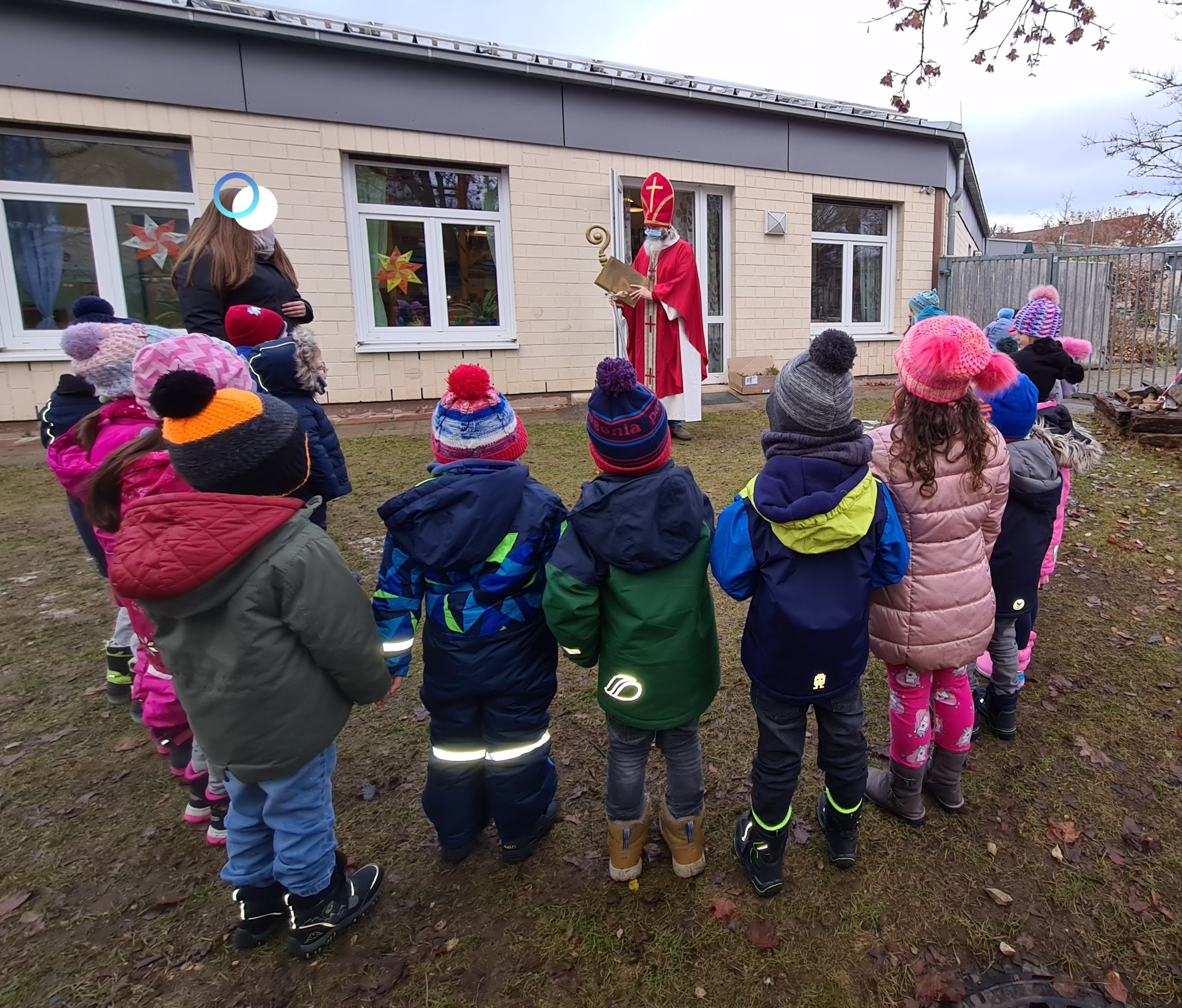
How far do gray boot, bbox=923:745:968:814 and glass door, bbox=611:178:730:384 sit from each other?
27.0 ft

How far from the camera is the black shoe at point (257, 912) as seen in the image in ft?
6.70

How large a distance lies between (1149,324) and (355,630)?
13.5m

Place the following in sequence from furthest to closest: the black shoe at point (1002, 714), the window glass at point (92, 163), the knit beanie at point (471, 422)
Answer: the window glass at point (92, 163)
the black shoe at point (1002, 714)
the knit beanie at point (471, 422)

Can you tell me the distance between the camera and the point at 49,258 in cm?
776

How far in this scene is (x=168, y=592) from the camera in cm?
165

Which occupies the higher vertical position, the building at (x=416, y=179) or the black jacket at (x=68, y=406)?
the building at (x=416, y=179)

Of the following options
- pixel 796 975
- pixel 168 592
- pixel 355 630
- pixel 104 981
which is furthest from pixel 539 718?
pixel 104 981

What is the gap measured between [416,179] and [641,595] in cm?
859

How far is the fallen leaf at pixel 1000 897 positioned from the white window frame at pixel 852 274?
10.5 m

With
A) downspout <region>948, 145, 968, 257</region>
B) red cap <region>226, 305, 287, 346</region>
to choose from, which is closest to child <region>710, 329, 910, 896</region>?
red cap <region>226, 305, 287, 346</region>

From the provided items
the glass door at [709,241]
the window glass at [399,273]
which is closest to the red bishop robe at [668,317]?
the glass door at [709,241]

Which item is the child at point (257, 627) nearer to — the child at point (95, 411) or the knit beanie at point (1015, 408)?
the child at point (95, 411)

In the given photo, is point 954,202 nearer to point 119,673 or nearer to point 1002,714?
point 1002,714

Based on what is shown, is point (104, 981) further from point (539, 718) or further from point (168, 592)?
point (539, 718)
